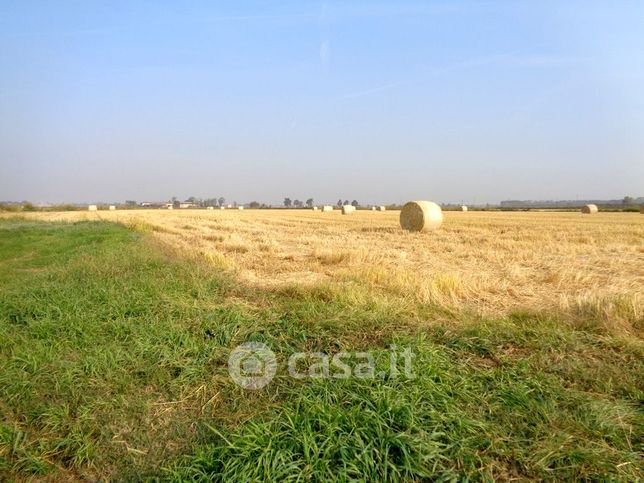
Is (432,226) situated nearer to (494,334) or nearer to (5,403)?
(494,334)

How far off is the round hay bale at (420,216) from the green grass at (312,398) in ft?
49.3

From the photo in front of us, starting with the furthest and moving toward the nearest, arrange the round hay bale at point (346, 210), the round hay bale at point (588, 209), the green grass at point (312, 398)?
1. the round hay bale at point (346, 210)
2. the round hay bale at point (588, 209)
3. the green grass at point (312, 398)
